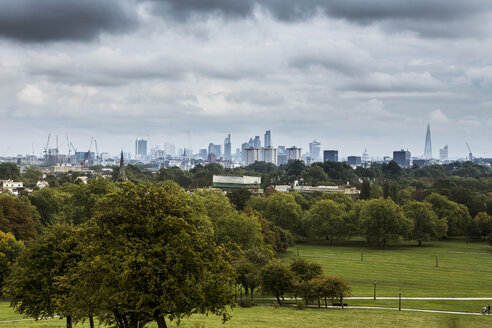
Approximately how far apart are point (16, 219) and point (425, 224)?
75162 mm

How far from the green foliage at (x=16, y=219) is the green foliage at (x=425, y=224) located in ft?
232

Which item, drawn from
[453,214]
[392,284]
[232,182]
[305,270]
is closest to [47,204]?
[305,270]

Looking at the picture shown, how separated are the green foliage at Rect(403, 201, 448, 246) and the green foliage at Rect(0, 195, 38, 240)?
70.7 metres

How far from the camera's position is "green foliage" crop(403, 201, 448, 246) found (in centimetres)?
10754

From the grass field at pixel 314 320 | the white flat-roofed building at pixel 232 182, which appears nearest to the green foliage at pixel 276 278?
the grass field at pixel 314 320

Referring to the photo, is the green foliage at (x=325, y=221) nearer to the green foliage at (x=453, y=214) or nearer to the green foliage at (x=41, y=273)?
the green foliage at (x=453, y=214)

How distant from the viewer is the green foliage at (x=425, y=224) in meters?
108

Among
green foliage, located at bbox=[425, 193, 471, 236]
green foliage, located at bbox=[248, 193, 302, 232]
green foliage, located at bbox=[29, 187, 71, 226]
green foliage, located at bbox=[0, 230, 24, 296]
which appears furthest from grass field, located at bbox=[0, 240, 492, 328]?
green foliage, located at bbox=[29, 187, 71, 226]

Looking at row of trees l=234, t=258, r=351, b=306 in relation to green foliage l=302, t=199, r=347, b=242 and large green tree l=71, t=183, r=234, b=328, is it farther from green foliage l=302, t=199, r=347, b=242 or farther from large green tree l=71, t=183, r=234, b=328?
green foliage l=302, t=199, r=347, b=242

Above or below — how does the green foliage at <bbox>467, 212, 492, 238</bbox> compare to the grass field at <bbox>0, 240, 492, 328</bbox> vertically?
above

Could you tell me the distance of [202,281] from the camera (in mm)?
27484

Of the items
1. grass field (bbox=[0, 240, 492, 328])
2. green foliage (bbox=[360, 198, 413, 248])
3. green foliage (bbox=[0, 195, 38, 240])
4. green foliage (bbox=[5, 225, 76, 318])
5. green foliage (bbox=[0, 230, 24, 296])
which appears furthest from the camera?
green foliage (bbox=[360, 198, 413, 248])

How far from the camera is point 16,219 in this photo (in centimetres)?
7944

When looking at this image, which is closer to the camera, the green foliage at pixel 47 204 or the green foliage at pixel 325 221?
the green foliage at pixel 47 204
